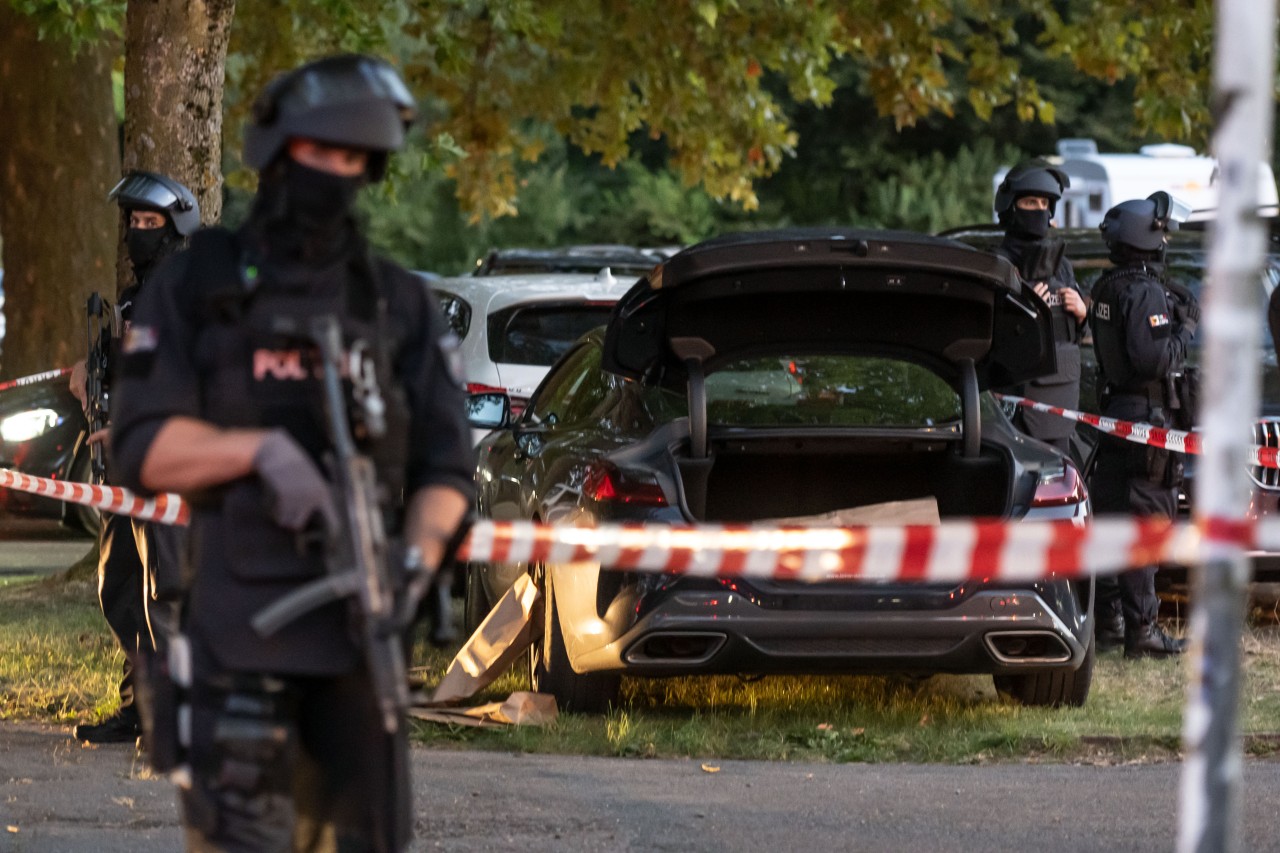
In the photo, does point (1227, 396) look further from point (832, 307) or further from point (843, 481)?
point (843, 481)

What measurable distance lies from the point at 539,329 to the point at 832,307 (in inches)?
149

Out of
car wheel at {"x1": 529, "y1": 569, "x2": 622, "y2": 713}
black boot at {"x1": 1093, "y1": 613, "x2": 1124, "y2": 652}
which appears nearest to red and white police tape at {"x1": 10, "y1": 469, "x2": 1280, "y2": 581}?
car wheel at {"x1": 529, "y1": 569, "x2": 622, "y2": 713}

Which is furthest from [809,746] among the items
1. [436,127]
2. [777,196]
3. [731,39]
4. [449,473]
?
[777,196]

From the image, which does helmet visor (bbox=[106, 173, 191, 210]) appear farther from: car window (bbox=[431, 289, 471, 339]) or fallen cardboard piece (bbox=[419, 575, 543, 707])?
car window (bbox=[431, 289, 471, 339])

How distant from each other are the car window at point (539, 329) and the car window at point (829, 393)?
3.23m

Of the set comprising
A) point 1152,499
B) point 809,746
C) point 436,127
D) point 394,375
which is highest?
point 436,127

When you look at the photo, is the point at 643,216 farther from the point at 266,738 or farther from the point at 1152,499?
the point at 266,738

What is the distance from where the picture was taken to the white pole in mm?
3180

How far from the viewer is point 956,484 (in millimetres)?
7934

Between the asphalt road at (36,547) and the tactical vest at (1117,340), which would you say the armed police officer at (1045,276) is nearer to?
the tactical vest at (1117,340)

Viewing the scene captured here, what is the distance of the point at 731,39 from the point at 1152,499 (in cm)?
925

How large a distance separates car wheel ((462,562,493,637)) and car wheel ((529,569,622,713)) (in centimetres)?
178

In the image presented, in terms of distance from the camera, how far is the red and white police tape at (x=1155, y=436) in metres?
9.19

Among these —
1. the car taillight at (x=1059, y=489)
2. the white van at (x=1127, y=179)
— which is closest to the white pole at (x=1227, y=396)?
the car taillight at (x=1059, y=489)
